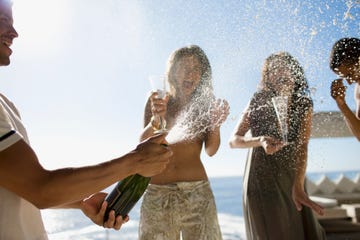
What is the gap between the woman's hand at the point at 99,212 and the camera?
1.48m

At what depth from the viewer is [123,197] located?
153cm

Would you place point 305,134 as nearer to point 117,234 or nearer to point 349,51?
point 349,51

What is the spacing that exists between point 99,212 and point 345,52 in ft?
6.15

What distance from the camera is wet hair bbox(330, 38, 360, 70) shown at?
2564 mm

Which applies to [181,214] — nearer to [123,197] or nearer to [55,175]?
[123,197]

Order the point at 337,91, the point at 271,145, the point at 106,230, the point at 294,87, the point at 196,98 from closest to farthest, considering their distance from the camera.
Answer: the point at 271,145, the point at 337,91, the point at 294,87, the point at 196,98, the point at 106,230

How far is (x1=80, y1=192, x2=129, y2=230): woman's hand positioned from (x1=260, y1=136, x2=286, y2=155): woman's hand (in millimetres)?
1158

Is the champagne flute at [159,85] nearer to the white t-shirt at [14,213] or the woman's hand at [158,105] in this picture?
the woman's hand at [158,105]

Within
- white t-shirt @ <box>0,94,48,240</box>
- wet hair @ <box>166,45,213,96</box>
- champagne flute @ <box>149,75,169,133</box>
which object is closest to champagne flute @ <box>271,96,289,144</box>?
wet hair @ <box>166,45,213,96</box>

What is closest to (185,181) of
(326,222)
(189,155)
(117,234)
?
(189,155)

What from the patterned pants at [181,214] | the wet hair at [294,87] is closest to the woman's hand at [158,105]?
the patterned pants at [181,214]

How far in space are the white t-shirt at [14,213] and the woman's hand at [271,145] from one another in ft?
5.03

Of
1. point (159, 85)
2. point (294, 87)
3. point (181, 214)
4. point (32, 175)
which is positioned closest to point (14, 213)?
point (32, 175)

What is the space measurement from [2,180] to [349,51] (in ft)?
7.33
